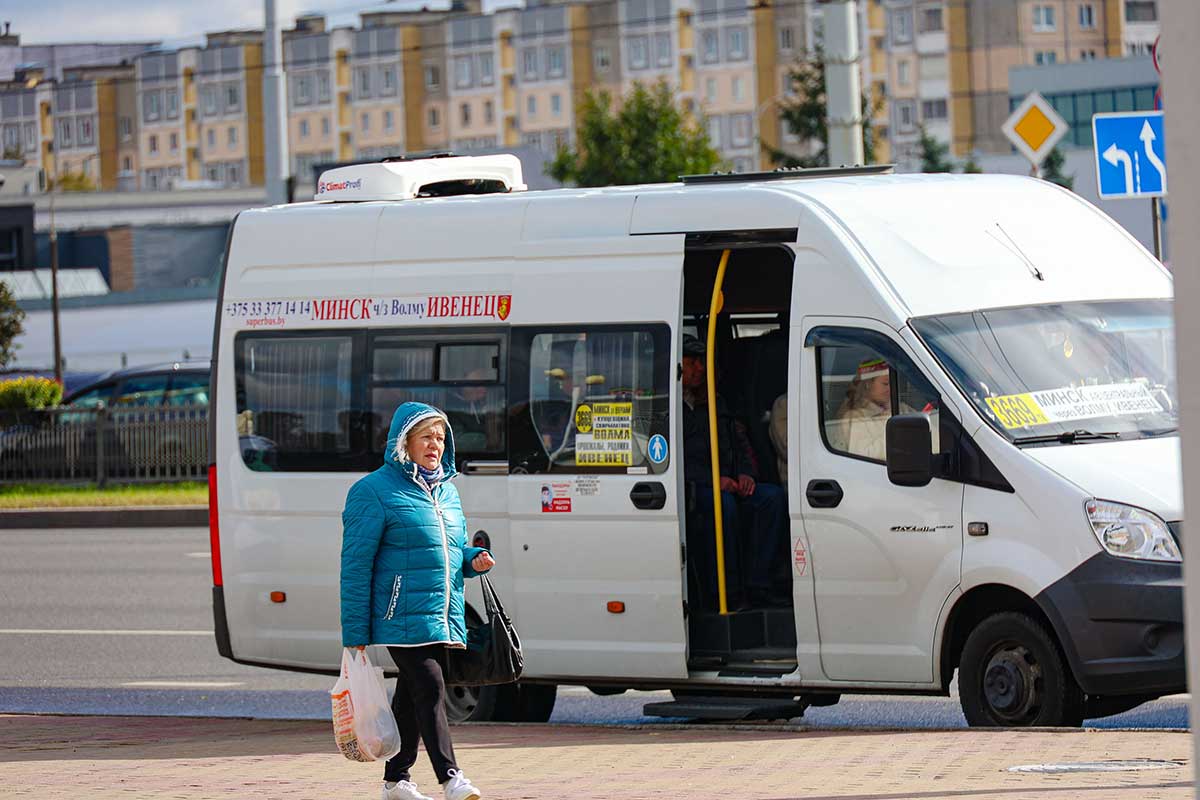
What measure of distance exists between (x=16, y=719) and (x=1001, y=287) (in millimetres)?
5460

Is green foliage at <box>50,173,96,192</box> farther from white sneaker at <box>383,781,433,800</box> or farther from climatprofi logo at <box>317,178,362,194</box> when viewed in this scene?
white sneaker at <box>383,781,433,800</box>

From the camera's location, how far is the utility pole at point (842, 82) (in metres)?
16.5

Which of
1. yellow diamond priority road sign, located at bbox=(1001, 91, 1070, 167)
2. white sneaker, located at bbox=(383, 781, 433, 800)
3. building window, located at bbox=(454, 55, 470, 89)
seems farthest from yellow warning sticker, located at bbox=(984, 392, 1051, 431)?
building window, located at bbox=(454, 55, 470, 89)

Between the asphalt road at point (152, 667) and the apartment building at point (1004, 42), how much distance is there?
322 ft

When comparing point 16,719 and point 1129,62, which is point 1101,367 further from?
point 1129,62

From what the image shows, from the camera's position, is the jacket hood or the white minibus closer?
the jacket hood

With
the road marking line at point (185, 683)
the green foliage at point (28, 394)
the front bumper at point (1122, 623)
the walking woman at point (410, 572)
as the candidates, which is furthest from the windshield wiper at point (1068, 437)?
the green foliage at point (28, 394)

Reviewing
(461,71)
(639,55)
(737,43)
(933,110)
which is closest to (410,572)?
(933,110)

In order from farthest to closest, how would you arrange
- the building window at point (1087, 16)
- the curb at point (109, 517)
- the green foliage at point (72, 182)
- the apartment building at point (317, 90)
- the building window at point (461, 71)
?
1. the apartment building at point (317, 90)
2. the building window at point (461, 71)
3. the green foliage at point (72, 182)
4. the building window at point (1087, 16)
5. the curb at point (109, 517)

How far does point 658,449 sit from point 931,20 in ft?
356

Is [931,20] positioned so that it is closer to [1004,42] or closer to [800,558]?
[1004,42]

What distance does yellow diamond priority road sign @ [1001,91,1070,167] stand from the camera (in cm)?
1520

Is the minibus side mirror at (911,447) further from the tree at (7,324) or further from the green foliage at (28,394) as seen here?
the tree at (7,324)

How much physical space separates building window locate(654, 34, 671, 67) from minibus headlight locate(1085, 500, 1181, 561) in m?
114
